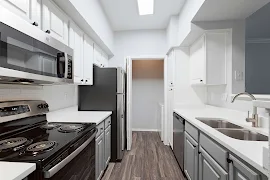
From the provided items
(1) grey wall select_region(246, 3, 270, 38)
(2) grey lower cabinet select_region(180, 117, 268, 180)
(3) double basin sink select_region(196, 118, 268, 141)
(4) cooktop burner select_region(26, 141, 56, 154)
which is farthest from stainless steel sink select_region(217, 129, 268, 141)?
(1) grey wall select_region(246, 3, 270, 38)

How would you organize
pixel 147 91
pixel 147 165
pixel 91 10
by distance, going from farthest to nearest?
pixel 147 91 → pixel 147 165 → pixel 91 10

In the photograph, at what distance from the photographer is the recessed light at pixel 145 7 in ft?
9.65

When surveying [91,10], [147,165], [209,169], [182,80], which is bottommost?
[147,165]

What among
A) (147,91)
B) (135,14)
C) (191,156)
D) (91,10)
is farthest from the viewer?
(147,91)

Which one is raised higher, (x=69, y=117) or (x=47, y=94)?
(x=47, y=94)

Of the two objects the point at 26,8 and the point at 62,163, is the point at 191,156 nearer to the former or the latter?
the point at 62,163

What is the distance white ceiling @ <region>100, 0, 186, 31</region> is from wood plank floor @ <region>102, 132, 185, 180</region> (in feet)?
9.05

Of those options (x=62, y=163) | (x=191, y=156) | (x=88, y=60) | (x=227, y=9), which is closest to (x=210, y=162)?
(x=191, y=156)

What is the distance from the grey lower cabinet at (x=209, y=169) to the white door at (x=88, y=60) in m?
1.80

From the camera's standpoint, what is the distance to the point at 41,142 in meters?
1.21

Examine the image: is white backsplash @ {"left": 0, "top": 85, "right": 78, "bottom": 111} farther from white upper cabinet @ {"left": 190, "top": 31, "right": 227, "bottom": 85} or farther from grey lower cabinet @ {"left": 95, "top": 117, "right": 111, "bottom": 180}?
white upper cabinet @ {"left": 190, "top": 31, "right": 227, "bottom": 85}

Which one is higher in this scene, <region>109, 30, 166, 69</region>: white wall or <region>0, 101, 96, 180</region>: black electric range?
<region>109, 30, 166, 69</region>: white wall

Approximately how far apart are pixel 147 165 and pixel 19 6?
2724 millimetres

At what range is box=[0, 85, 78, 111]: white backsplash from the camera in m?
1.53
